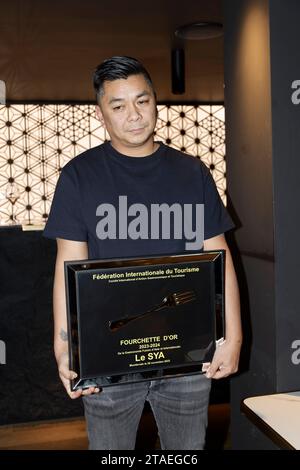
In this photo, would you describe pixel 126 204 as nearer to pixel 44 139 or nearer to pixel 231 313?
pixel 231 313

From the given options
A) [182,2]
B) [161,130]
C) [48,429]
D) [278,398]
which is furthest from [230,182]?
[161,130]

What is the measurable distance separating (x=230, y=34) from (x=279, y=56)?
14.8 inches

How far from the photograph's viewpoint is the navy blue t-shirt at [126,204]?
1.06 m

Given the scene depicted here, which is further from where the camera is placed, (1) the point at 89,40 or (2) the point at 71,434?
(1) the point at 89,40

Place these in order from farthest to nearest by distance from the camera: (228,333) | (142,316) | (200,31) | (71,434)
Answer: (200,31)
(71,434)
(228,333)
(142,316)

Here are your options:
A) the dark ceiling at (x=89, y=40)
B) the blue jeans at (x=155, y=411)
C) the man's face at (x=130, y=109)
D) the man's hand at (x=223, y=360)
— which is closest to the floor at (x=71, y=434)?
the blue jeans at (x=155, y=411)

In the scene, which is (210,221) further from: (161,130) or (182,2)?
(161,130)

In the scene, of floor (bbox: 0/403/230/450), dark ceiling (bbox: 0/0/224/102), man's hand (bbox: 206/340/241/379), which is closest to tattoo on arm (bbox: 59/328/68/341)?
man's hand (bbox: 206/340/241/379)

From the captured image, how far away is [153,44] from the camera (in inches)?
136

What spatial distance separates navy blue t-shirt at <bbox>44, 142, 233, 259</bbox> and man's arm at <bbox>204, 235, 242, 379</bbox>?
0.22ft

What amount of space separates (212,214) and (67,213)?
0.32 m

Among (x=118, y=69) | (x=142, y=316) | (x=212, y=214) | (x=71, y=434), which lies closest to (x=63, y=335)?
(x=142, y=316)

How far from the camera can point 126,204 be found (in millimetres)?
1079

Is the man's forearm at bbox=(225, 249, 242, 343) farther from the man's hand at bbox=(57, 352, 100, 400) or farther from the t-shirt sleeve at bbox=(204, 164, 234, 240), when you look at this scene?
the man's hand at bbox=(57, 352, 100, 400)
